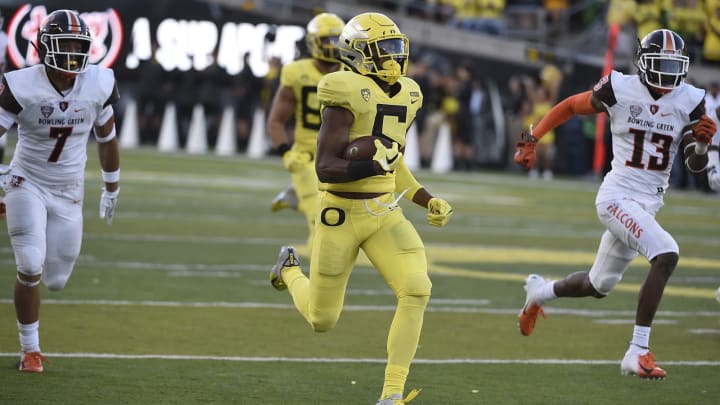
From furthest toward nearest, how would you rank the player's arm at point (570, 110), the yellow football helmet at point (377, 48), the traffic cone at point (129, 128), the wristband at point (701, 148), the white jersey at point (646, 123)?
1. the traffic cone at point (129, 128)
2. the player's arm at point (570, 110)
3. the white jersey at point (646, 123)
4. the wristband at point (701, 148)
5. the yellow football helmet at point (377, 48)

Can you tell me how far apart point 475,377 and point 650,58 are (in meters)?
1.99

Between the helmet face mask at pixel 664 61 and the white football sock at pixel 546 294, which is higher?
the helmet face mask at pixel 664 61

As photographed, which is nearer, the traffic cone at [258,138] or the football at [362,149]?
the football at [362,149]

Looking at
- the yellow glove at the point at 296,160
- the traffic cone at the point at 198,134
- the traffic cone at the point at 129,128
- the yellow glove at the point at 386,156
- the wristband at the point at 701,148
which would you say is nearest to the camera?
the yellow glove at the point at 386,156

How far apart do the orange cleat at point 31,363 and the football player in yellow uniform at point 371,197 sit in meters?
1.48

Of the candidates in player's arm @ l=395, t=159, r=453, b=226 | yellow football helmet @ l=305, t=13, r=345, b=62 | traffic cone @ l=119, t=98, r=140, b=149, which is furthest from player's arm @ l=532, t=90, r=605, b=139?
traffic cone @ l=119, t=98, r=140, b=149

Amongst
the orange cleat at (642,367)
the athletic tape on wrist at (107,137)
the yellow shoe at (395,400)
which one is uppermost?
the athletic tape on wrist at (107,137)

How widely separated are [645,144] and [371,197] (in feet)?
6.23

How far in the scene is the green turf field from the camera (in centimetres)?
656

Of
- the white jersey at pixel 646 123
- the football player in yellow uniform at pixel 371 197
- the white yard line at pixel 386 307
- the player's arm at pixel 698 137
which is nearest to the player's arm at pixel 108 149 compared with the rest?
the football player in yellow uniform at pixel 371 197

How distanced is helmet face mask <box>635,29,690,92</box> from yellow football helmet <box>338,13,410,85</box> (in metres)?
1.67

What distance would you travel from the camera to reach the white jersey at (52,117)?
21.7ft

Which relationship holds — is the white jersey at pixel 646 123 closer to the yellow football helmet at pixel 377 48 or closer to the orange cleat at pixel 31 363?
the yellow football helmet at pixel 377 48

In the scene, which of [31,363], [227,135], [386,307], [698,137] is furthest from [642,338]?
[227,135]
